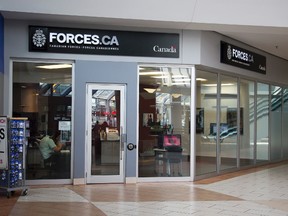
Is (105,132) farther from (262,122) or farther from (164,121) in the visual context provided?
(262,122)

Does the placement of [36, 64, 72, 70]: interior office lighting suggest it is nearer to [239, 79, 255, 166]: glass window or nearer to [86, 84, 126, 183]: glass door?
[86, 84, 126, 183]: glass door

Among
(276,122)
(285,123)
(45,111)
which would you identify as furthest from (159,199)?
(285,123)

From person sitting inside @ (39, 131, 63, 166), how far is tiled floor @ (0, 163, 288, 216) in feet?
2.11

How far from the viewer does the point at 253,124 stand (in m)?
12.5

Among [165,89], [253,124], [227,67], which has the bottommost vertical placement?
[253,124]

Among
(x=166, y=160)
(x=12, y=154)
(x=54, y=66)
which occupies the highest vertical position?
(x=54, y=66)

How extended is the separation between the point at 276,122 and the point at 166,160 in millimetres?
6156

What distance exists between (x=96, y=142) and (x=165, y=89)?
200cm

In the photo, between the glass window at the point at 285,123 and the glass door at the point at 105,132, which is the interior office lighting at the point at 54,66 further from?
the glass window at the point at 285,123

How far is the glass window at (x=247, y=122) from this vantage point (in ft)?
38.7

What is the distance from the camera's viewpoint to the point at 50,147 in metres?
8.78

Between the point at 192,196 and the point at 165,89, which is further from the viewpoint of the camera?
the point at 165,89

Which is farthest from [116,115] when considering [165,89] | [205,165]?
[205,165]

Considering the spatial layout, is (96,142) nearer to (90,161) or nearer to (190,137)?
(90,161)
